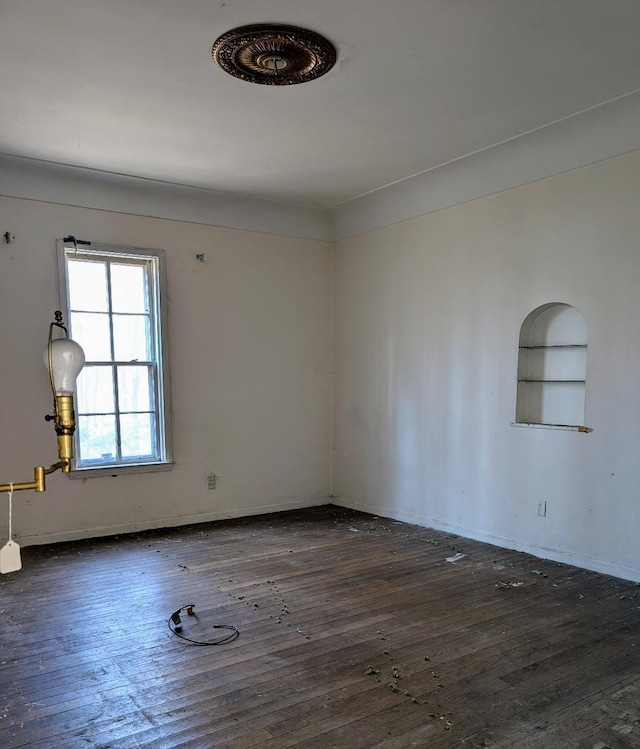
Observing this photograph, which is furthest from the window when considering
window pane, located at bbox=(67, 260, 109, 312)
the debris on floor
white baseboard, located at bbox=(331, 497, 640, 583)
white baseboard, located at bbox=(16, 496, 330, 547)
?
the debris on floor

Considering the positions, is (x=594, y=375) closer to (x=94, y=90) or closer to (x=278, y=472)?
(x=278, y=472)

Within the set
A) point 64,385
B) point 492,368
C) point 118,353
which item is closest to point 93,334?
point 118,353

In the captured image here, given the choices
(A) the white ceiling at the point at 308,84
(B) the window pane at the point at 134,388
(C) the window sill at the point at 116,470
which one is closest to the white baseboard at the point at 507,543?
(C) the window sill at the point at 116,470

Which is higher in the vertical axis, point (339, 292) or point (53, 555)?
point (339, 292)

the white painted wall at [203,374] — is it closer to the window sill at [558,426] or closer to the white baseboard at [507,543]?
the white baseboard at [507,543]

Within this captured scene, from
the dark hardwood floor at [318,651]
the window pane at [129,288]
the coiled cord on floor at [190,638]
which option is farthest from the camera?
the window pane at [129,288]

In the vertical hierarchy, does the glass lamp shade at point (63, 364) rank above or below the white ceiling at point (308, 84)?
below

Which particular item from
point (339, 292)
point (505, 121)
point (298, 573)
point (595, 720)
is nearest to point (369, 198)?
point (339, 292)

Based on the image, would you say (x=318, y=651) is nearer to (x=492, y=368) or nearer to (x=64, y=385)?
(x=64, y=385)

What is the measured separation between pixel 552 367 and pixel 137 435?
348 cm

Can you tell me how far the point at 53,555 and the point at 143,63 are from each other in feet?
11.2

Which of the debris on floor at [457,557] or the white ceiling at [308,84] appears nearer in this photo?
the white ceiling at [308,84]

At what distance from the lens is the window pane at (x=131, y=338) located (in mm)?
4848

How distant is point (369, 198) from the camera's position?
534cm
